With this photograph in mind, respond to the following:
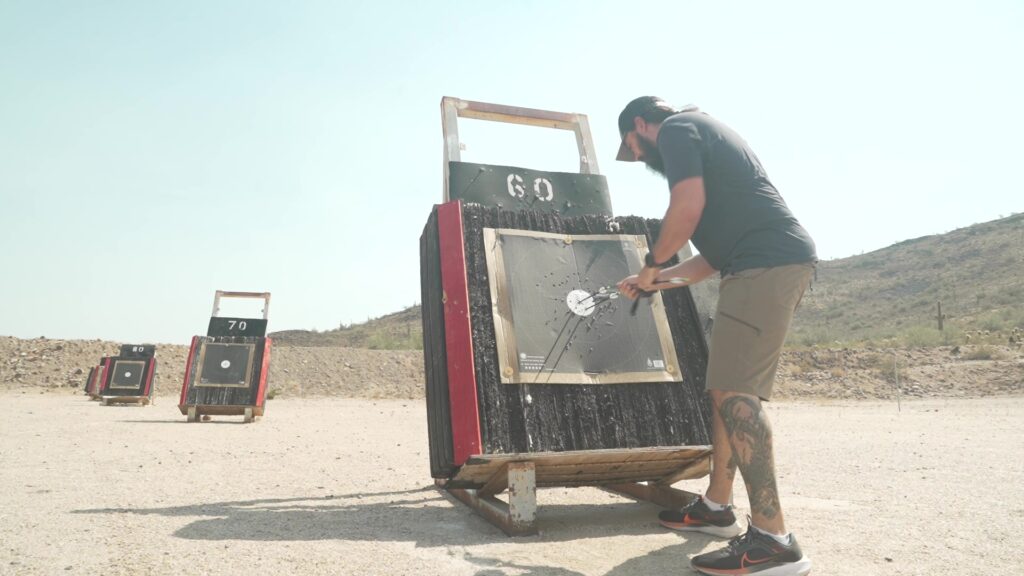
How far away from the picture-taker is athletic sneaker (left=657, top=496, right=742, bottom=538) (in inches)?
101

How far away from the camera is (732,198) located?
7.29ft

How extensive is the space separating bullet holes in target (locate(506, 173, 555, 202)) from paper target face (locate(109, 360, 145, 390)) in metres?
11.5

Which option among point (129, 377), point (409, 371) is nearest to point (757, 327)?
point (129, 377)

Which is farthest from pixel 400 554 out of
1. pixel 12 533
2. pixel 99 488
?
pixel 99 488

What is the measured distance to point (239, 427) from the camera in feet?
26.2

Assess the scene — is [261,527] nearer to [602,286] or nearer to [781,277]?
[602,286]

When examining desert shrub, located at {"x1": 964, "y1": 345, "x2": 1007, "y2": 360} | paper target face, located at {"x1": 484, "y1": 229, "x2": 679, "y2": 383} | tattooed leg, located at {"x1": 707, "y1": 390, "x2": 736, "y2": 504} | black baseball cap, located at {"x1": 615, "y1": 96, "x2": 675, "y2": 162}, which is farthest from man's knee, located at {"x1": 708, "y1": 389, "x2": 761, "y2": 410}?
desert shrub, located at {"x1": 964, "y1": 345, "x2": 1007, "y2": 360}

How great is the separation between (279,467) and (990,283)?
3824 cm

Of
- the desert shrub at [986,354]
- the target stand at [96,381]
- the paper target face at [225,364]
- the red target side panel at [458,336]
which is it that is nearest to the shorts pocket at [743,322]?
the red target side panel at [458,336]

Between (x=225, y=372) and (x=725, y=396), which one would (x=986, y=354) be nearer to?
(x=225, y=372)

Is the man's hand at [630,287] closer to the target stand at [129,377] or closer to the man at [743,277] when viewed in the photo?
the man at [743,277]

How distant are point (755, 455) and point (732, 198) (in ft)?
2.85

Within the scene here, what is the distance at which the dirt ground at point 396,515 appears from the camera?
2131mm

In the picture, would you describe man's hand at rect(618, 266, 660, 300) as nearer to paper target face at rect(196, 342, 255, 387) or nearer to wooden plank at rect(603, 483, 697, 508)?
wooden plank at rect(603, 483, 697, 508)
